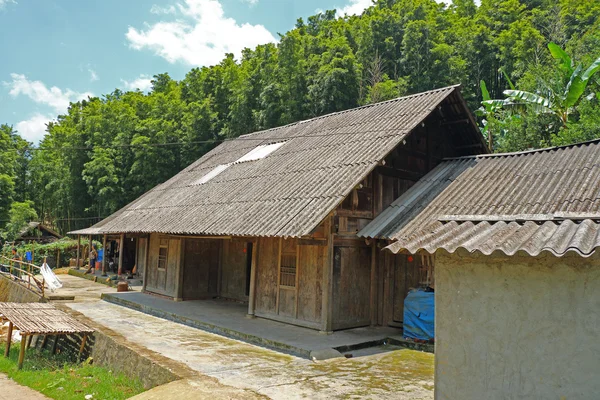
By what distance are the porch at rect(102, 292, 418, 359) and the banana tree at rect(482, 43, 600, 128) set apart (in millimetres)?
12643

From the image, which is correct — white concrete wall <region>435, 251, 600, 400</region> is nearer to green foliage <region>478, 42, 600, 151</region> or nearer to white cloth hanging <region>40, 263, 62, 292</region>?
white cloth hanging <region>40, 263, 62, 292</region>

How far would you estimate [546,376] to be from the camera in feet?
13.0

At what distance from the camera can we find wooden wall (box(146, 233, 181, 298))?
13.8 metres

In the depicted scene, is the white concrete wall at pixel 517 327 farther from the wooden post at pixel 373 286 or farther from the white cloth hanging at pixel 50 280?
the white cloth hanging at pixel 50 280

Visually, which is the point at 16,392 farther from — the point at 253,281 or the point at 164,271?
the point at 164,271

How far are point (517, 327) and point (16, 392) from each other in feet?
29.1

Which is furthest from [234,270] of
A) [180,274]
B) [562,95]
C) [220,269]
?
[562,95]

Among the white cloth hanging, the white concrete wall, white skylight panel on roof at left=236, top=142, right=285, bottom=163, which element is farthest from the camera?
the white cloth hanging

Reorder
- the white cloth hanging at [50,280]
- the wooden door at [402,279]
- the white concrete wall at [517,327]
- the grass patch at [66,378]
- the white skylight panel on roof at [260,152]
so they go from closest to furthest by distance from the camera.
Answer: the white concrete wall at [517,327] → the grass patch at [66,378] → the wooden door at [402,279] → the white skylight panel on roof at [260,152] → the white cloth hanging at [50,280]

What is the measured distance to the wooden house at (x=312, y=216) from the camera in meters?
9.29

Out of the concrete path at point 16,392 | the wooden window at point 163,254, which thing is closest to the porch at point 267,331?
the wooden window at point 163,254

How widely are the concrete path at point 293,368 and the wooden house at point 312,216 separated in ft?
4.86

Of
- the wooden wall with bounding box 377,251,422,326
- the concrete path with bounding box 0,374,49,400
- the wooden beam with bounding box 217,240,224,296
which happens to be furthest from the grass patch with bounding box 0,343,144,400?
the wooden wall with bounding box 377,251,422,326

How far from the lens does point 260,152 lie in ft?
50.1
